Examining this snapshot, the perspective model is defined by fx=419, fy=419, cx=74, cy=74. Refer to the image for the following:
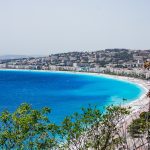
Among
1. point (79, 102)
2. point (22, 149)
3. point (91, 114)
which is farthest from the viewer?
point (79, 102)

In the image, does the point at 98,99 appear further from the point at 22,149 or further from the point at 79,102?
the point at 22,149

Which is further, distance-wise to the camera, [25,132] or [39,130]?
[39,130]

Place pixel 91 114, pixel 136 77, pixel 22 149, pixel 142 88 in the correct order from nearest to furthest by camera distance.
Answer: pixel 22 149
pixel 91 114
pixel 142 88
pixel 136 77

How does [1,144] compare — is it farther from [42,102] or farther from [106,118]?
[42,102]

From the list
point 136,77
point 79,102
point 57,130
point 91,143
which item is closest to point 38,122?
point 57,130

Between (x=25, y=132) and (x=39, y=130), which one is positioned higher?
(x=25, y=132)

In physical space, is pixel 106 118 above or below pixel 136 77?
above

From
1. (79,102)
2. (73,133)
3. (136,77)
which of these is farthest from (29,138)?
(136,77)

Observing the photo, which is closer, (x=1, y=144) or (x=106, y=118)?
(x=1, y=144)

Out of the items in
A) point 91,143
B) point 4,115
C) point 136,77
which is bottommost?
point 136,77
